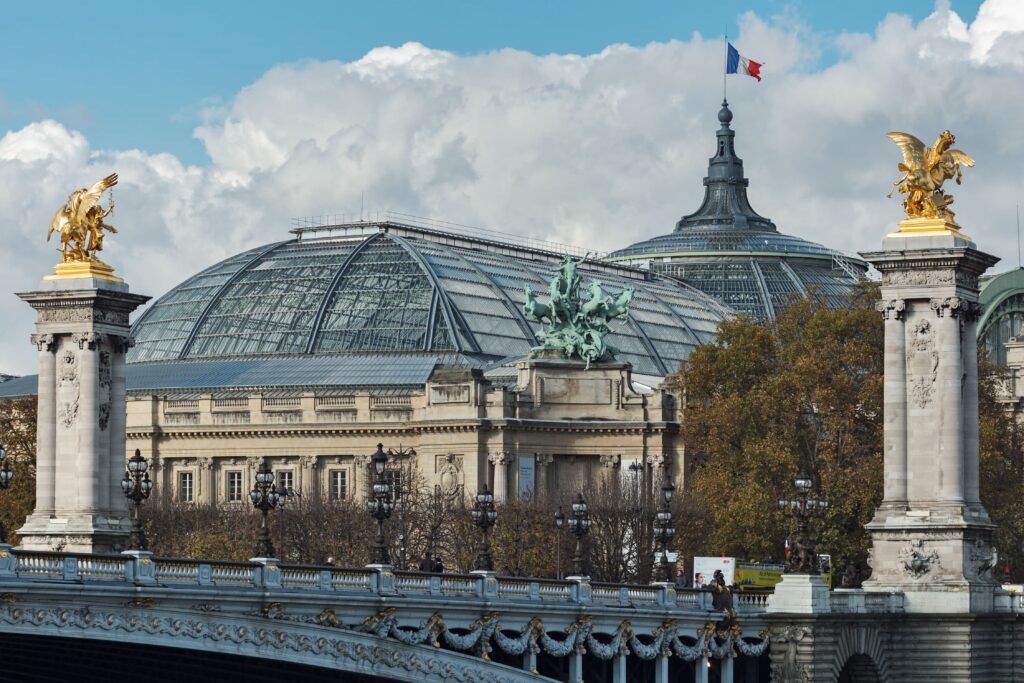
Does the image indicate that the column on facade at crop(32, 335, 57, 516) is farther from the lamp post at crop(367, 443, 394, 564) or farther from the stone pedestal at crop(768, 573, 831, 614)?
the stone pedestal at crop(768, 573, 831, 614)

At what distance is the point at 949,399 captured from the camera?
251 ft

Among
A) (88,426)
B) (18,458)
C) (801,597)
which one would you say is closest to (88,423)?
(88,426)

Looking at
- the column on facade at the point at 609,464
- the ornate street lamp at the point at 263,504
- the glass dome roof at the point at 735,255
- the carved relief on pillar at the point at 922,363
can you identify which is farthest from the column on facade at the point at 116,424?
the glass dome roof at the point at 735,255

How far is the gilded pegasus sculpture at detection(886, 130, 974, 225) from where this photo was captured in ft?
255

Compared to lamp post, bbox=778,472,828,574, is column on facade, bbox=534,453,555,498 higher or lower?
higher

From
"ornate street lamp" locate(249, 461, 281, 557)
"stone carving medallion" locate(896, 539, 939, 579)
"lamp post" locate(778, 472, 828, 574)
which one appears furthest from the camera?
"stone carving medallion" locate(896, 539, 939, 579)

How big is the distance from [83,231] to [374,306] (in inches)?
3039

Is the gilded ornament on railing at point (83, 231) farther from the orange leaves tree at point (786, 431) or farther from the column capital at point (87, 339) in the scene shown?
the orange leaves tree at point (786, 431)

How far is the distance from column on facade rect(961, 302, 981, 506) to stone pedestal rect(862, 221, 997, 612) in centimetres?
3

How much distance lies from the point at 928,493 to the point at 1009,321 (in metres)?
94.0

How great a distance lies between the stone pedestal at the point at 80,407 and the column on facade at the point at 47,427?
3 centimetres

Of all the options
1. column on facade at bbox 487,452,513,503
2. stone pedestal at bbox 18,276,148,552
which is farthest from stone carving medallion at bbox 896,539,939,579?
column on facade at bbox 487,452,513,503

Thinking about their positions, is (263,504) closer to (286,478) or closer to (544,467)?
(544,467)

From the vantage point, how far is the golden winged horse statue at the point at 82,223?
265ft
